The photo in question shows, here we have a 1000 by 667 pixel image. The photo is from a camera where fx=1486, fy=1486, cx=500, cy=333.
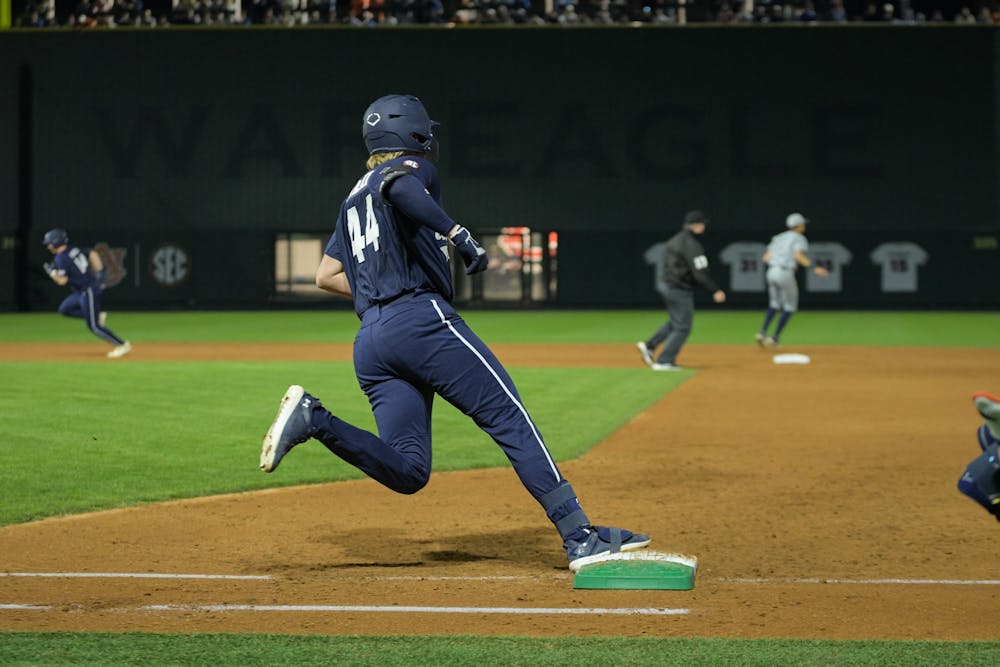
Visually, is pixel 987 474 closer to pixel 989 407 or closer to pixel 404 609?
pixel 989 407

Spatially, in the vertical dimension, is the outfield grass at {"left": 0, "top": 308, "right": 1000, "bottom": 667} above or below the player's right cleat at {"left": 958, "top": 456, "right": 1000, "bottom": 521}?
below

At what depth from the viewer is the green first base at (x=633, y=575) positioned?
6758 millimetres

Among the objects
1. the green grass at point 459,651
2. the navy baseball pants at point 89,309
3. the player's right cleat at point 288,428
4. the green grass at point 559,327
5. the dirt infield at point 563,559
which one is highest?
the player's right cleat at point 288,428

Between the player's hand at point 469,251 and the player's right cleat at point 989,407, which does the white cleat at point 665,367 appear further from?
the player's right cleat at point 989,407

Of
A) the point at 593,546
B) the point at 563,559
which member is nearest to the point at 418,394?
the point at 593,546

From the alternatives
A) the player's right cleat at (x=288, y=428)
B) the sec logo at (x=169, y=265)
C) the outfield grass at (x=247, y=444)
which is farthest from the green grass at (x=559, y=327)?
the player's right cleat at (x=288, y=428)

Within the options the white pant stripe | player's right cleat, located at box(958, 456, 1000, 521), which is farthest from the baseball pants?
player's right cleat, located at box(958, 456, 1000, 521)

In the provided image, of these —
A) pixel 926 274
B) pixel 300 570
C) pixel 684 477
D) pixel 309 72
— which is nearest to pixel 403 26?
pixel 309 72

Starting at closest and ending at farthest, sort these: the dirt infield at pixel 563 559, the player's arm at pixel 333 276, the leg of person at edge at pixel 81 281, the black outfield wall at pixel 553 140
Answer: the dirt infield at pixel 563 559 < the player's arm at pixel 333 276 < the leg of person at edge at pixel 81 281 < the black outfield wall at pixel 553 140

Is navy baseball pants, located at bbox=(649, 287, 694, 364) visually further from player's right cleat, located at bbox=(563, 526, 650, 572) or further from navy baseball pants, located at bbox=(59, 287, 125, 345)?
player's right cleat, located at bbox=(563, 526, 650, 572)

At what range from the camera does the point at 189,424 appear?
14320mm

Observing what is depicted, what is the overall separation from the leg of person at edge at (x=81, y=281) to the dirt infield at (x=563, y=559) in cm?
1221

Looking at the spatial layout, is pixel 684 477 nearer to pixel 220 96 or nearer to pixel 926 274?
pixel 926 274

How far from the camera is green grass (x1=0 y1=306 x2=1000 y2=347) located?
2931 cm
